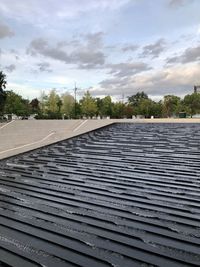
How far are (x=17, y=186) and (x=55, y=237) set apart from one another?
3091 mm

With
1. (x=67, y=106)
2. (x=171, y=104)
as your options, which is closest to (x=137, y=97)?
(x=171, y=104)

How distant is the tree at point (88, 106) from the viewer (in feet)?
158

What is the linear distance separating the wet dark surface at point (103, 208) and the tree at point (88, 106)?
3771cm

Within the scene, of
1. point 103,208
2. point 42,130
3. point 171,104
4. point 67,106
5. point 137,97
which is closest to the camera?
point 103,208

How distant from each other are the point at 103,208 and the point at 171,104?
51666mm

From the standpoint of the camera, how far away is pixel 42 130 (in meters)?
17.6

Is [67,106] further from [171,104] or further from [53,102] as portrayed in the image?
[171,104]

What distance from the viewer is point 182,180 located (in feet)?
22.4

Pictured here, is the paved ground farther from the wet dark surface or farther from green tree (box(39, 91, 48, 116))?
green tree (box(39, 91, 48, 116))

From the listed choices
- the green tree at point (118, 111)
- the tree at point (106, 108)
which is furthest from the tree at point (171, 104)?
the tree at point (106, 108)

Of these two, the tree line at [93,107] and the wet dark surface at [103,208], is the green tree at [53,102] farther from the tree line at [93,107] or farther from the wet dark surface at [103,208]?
the wet dark surface at [103,208]

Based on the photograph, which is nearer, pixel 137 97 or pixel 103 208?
pixel 103 208

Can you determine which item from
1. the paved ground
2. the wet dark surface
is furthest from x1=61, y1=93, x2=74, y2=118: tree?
the wet dark surface

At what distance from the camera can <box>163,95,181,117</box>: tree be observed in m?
53.3
